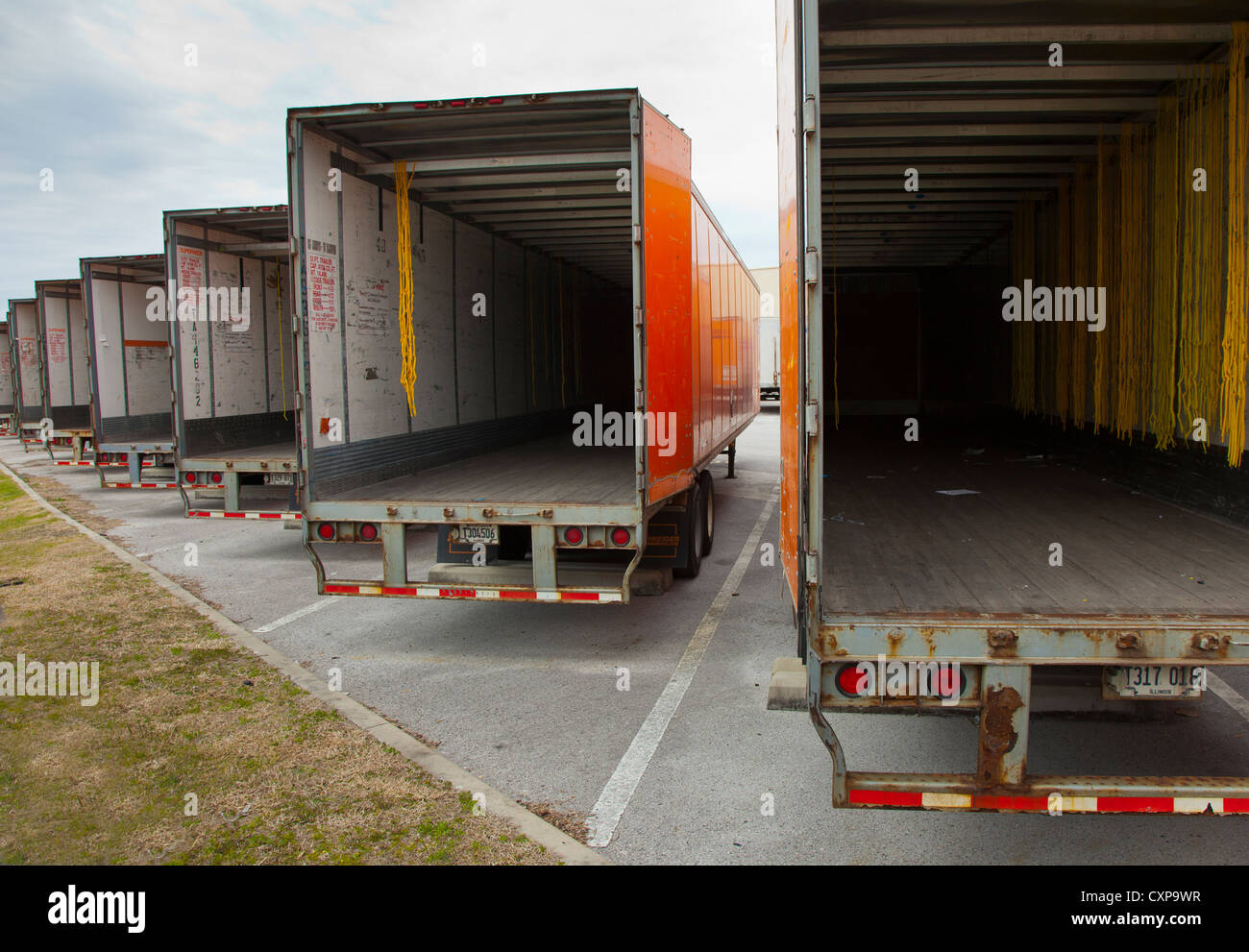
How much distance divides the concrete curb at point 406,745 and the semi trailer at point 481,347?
2.22 feet

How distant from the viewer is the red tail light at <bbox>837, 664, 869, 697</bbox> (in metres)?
3.10

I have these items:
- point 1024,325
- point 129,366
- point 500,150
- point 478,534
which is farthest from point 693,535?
point 129,366

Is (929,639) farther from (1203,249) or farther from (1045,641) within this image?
(1203,249)

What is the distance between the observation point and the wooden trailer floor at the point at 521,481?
20.2 feet

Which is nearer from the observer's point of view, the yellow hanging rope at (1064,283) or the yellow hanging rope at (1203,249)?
the yellow hanging rope at (1203,249)

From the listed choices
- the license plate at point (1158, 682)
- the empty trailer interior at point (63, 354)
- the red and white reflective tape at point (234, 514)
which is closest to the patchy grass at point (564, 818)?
the license plate at point (1158, 682)

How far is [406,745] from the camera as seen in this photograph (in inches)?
182

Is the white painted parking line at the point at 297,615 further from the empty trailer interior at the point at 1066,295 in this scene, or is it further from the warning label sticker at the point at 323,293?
the empty trailer interior at the point at 1066,295

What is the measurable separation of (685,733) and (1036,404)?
6036mm

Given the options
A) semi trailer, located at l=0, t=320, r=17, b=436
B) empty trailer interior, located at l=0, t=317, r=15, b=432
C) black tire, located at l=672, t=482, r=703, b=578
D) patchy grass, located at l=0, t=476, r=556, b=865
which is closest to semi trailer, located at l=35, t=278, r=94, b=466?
empty trailer interior, located at l=0, t=317, r=15, b=432

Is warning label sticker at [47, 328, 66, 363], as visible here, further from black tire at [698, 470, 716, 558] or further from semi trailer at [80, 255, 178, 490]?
black tire at [698, 470, 716, 558]
